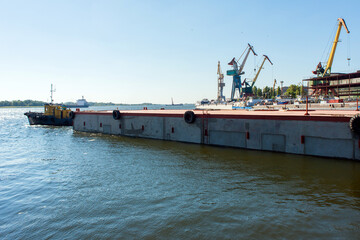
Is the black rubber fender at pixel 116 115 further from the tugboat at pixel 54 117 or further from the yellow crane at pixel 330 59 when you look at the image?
the yellow crane at pixel 330 59

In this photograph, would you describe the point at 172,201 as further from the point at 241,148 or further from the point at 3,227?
the point at 241,148

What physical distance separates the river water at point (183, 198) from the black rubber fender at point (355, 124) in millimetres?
2466

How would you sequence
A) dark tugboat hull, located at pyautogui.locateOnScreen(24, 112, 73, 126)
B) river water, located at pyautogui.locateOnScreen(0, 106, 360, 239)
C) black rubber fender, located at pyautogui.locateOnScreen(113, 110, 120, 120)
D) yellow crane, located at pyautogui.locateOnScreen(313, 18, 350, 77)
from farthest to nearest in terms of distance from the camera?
1. yellow crane, located at pyautogui.locateOnScreen(313, 18, 350, 77)
2. dark tugboat hull, located at pyautogui.locateOnScreen(24, 112, 73, 126)
3. black rubber fender, located at pyautogui.locateOnScreen(113, 110, 120, 120)
4. river water, located at pyautogui.locateOnScreen(0, 106, 360, 239)

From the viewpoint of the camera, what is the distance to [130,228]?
28.9 ft

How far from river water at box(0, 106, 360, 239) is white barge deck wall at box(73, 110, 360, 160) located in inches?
46.4

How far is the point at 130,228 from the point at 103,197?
3.70 m

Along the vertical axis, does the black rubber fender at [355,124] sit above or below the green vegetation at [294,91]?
below

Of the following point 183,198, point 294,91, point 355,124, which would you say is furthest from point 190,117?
point 294,91

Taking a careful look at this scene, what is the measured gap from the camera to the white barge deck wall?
17.6 m

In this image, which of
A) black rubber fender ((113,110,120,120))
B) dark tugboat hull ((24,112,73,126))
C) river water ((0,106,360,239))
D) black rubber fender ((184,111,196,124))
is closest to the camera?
river water ((0,106,360,239))

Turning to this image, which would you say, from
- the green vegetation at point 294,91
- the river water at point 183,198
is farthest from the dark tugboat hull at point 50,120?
the green vegetation at point 294,91

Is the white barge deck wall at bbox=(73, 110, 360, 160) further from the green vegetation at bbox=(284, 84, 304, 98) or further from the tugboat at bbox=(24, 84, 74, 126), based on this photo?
the green vegetation at bbox=(284, 84, 304, 98)

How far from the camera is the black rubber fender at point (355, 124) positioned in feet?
54.1

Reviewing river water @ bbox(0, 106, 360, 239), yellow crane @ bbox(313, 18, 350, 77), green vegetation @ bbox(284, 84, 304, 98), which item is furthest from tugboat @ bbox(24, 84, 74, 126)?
green vegetation @ bbox(284, 84, 304, 98)
